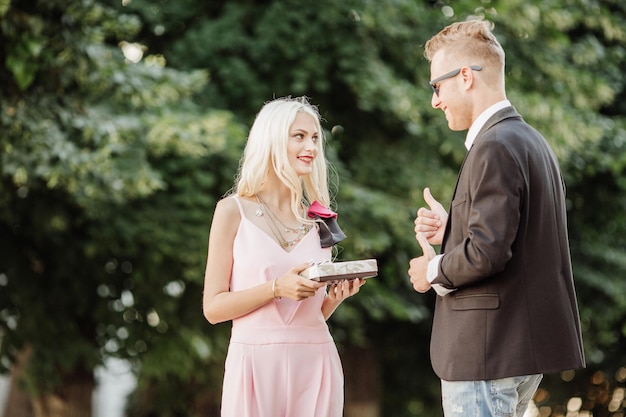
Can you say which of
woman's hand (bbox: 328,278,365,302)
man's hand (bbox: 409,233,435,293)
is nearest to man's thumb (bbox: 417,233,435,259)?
man's hand (bbox: 409,233,435,293)

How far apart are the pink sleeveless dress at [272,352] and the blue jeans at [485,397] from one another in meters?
0.75

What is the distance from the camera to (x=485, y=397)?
303 cm

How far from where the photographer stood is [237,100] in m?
9.98

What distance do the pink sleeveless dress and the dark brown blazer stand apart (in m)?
0.75

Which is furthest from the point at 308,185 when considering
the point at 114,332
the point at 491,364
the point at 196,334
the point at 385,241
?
the point at 114,332

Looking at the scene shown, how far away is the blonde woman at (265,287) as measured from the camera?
369 cm

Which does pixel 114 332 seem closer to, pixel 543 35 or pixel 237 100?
pixel 237 100

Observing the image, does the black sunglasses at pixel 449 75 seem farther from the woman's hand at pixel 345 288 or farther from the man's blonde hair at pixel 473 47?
the woman's hand at pixel 345 288

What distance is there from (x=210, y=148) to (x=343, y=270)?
5339 mm

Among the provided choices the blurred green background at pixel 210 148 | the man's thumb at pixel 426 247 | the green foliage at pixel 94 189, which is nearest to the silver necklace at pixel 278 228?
the man's thumb at pixel 426 247

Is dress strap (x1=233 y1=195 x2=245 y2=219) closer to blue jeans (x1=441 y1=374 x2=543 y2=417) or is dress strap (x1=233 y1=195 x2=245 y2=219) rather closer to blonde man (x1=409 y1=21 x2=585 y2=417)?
blonde man (x1=409 y1=21 x2=585 y2=417)

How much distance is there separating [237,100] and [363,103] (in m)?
1.23

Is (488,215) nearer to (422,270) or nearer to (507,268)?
(507,268)

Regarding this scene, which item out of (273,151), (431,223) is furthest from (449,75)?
(273,151)
